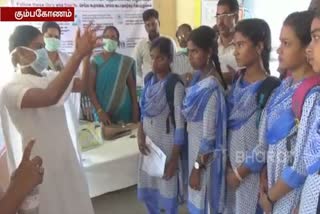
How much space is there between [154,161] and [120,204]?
0.85m

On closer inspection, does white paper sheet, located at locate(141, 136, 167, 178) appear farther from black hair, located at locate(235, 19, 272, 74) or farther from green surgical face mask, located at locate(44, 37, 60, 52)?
green surgical face mask, located at locate(44, 37, 60, 52)

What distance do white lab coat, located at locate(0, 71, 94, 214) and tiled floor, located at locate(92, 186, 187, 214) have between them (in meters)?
0.78

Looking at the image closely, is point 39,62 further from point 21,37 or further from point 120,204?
point 120,204

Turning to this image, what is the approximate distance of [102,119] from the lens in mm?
2658

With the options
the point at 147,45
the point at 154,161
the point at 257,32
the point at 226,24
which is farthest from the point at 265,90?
the point at 147,45

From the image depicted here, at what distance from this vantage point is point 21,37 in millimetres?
1533

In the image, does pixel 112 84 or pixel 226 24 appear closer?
pixel 226 24

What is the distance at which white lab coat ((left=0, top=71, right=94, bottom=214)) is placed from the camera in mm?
1481

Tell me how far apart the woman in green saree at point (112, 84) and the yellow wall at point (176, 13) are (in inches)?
50.6

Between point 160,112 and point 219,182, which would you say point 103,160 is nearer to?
point 160,112

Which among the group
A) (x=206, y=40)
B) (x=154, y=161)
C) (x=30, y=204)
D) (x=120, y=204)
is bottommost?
(x=120, y=204)

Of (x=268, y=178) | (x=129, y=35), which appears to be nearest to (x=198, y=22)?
(x=129, y=35)

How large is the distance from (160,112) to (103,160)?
56 cm

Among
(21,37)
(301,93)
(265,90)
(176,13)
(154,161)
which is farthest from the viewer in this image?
(176,13)
